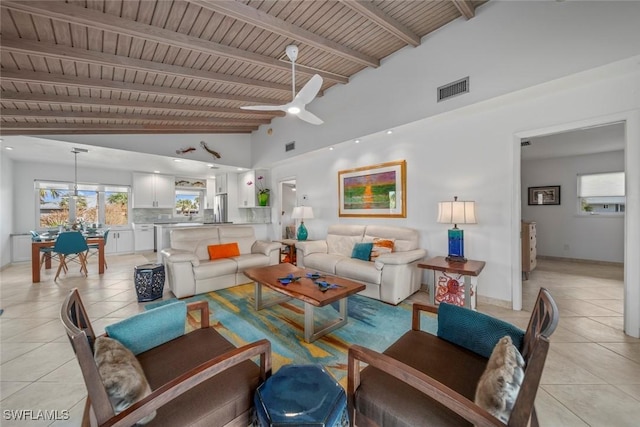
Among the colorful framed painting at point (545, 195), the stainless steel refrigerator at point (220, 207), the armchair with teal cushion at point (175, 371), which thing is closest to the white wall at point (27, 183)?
the stainless steel refrigerator at point (220, 207)

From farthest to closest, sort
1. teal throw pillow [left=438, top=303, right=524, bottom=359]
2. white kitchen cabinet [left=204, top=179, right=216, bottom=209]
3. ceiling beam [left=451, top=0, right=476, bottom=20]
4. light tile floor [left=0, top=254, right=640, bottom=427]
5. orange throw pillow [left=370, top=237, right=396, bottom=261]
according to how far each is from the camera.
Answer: white kitchen cabinet [left=204, top=179, right=216, bottom=209]
orange throw pillow [left=370, top=237, right=396, bottom=261]
ceiling beam [left=451, top=0, right=476, bottom=20]
light tile floor [left=0, top=254, right=640, bottom=427]
teal throw pillow [left=438, top=303, right=524, bottom=359]

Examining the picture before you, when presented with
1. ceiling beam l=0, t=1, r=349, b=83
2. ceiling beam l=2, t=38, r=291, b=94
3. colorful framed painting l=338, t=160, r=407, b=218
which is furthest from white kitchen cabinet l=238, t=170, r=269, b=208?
ceiling beam l=0, t=1, r=349, b=83

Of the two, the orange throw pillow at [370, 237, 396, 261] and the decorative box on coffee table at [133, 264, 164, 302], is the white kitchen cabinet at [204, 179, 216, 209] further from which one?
the orange throw pillow at [370, 237, 396, 261]

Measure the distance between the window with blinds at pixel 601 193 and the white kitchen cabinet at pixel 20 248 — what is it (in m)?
13.0

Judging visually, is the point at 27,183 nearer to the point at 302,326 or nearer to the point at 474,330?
the point at 302,326

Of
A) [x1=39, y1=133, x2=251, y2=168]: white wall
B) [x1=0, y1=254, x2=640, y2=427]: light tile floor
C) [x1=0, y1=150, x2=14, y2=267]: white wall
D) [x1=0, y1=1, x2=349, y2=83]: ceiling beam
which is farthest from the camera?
[x1=0, y1=150, x2=14, y2=267]: white wall

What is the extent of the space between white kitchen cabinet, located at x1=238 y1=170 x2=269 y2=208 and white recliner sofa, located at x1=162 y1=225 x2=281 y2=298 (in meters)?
2.24

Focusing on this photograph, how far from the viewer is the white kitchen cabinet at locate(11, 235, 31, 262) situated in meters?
5.73

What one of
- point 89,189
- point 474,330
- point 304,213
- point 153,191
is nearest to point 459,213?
point 474,330

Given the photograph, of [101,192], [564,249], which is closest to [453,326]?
[564,249]

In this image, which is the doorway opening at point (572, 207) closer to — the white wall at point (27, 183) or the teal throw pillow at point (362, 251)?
the teal throw pillow at point (362, 251)

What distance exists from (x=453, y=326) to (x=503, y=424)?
71 centimetres

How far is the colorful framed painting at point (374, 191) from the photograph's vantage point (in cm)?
409

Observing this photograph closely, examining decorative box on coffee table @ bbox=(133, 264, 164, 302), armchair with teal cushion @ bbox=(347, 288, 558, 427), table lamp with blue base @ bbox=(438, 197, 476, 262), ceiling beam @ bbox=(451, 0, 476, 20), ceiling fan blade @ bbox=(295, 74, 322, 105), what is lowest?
decorative box on coffee table @ bbox=(133, 264, 164, 302)
